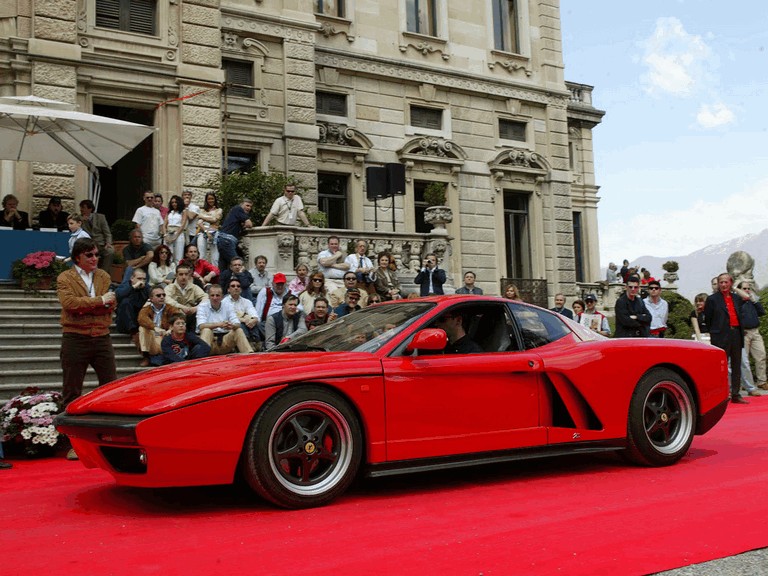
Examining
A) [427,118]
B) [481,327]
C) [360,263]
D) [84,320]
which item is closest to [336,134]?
[427,118]

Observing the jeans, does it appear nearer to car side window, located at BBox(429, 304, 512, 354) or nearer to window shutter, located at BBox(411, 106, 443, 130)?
car side window, located at BBox(429, 304, 512, 354)

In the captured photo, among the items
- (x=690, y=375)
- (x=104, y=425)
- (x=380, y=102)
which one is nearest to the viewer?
(x=104, y=425)

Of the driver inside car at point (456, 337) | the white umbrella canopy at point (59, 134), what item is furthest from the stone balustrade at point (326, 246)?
the driver inside car at point (456, 337)

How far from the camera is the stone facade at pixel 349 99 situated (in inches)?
647

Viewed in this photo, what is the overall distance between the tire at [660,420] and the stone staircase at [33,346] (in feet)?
20.6

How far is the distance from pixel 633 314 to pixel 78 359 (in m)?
7.80

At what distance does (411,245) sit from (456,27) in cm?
1051

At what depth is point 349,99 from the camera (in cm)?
2270

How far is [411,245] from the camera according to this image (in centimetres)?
1741

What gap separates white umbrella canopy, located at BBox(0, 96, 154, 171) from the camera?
1267 cm

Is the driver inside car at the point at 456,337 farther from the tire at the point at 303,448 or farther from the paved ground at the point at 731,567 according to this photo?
the paved ground at the point at 731,567

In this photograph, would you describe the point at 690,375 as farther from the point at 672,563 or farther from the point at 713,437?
the point at 672,563

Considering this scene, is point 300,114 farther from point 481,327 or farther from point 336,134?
point 481,327

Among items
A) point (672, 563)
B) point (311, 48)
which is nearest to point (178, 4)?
point (311, 48)
